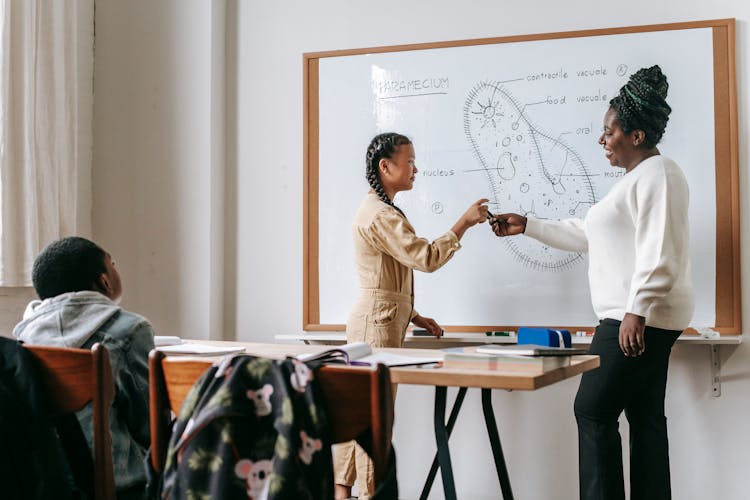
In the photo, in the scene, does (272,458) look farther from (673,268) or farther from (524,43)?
(524,43)

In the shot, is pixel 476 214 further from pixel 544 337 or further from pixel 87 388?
pixel 87 388

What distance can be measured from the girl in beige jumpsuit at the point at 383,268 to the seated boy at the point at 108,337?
3.77 feet

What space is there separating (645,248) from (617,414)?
0.52 m

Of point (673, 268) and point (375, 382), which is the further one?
point (673, 268)

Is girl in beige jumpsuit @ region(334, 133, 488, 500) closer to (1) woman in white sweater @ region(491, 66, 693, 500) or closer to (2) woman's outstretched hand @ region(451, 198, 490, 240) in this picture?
(2) woman's outstretched hand @ region(451, 198, 490, 240)

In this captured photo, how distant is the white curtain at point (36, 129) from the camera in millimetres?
→ 3139

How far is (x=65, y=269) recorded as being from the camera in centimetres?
177

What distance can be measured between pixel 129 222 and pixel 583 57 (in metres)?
2.14

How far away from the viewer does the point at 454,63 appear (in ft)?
10.7

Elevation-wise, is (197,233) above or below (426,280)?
above

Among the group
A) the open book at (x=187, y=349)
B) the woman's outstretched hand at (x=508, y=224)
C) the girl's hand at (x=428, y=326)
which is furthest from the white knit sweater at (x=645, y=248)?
the open book at (x=187, y=349)

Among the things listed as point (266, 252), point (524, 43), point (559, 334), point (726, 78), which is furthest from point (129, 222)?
point (726, 78)

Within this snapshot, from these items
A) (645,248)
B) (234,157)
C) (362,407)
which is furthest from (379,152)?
(362,407)

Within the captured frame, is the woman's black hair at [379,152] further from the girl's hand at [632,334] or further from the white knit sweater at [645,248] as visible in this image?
the girl's hand at [632,334]
